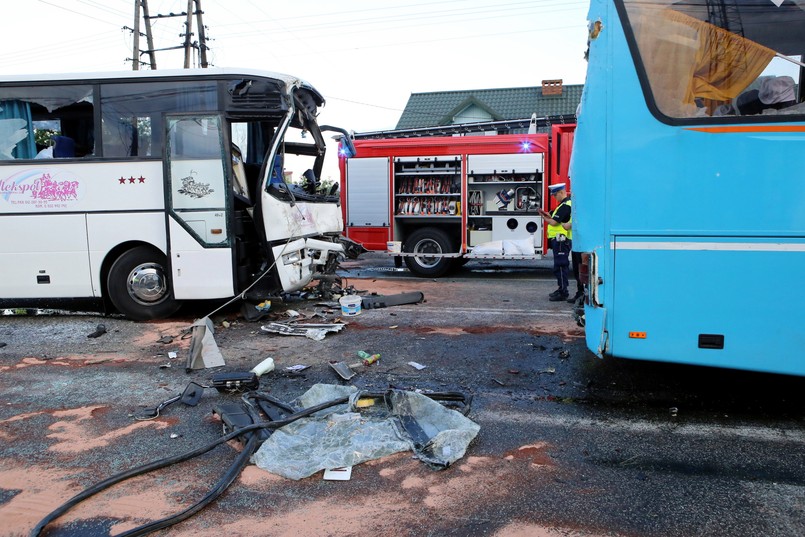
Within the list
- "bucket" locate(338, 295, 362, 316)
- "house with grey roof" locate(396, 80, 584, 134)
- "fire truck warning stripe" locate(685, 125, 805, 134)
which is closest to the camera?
"fire truck warning stripe" locate(685, 125, 805, 134)

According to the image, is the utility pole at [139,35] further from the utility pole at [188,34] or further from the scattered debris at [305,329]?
the scattered debris at [305,329]

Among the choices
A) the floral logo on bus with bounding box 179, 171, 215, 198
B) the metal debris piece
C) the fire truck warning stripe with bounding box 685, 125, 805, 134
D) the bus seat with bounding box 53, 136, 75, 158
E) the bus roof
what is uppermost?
the bus roof

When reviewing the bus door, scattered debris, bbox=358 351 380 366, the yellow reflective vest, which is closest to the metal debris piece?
the bus door

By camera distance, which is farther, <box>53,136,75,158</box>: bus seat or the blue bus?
<box>53,136,75,158</box>: bus seat

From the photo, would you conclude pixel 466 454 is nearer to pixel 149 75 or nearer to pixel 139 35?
pixel 149 75

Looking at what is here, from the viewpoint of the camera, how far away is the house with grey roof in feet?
91.4

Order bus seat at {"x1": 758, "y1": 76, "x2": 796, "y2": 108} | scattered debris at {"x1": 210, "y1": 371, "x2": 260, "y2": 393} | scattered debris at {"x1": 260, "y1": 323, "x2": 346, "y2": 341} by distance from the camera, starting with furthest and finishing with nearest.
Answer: scattered debris at {"x1": 260, "y1": 323, "x2": 346, "y2": 341}
scattered debris at {"x1": 210, "y1": 371, "x2": 260, "y2": 393}
bus seat at {"x1": 758, "y1": 76, "x2": 796, "y2": 108}

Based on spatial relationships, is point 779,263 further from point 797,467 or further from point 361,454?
point 361,454

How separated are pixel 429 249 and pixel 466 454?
8942 millimetres

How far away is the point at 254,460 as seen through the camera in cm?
360

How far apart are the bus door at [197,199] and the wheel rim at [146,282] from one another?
1.18 ft

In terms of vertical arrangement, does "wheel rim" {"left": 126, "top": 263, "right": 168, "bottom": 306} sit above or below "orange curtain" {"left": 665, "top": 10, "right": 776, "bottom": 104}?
below

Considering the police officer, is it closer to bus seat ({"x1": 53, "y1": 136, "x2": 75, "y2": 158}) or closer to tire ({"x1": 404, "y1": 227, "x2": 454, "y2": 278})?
tire ({"x1": 404, "y1": 227, "x2": 454, "y2": 278})

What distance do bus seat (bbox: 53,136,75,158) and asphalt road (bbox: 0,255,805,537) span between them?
2428mm
